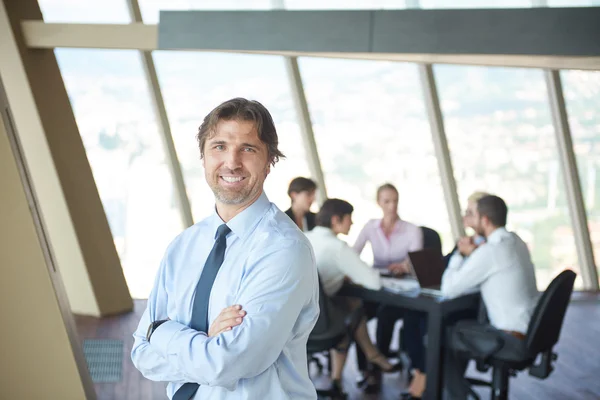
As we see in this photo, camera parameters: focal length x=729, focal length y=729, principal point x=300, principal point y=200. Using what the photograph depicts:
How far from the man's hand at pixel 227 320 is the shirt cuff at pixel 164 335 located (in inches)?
3.7

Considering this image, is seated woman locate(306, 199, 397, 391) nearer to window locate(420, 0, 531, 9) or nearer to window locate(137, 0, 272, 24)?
window locate(137, 0, 272, 24)

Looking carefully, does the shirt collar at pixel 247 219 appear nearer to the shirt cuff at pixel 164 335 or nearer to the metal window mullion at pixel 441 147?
the shirt cuff at pixel 164 335

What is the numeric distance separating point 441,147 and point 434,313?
156 inches

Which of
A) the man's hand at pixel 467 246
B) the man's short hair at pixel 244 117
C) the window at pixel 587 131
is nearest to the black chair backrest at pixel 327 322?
the man's hand at pixel 467 246

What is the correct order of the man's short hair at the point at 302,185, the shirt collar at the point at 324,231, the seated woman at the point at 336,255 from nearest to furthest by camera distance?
the seated woman at the point at 336,255 < the shirt collar at the point at 324,231 < the man's short hair at the point at 302,185

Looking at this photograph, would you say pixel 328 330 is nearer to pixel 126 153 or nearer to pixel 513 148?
pixel 126 153

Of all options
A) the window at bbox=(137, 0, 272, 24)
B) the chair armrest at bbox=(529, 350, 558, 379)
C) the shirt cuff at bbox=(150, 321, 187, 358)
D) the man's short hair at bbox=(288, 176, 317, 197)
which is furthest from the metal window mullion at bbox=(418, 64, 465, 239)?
the shirt cuff at bbox=(150, 321, 187, 358)

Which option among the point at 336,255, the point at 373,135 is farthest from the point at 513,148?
the point at 336,255

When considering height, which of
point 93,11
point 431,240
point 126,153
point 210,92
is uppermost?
point 93,11

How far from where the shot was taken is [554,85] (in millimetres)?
7809

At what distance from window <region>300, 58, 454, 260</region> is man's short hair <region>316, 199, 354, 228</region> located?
3373 mm

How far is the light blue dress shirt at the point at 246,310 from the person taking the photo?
64.1 inches

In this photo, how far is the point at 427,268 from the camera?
4.55 m

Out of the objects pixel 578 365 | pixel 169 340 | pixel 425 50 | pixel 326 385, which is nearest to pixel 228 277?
pixel 169 340
